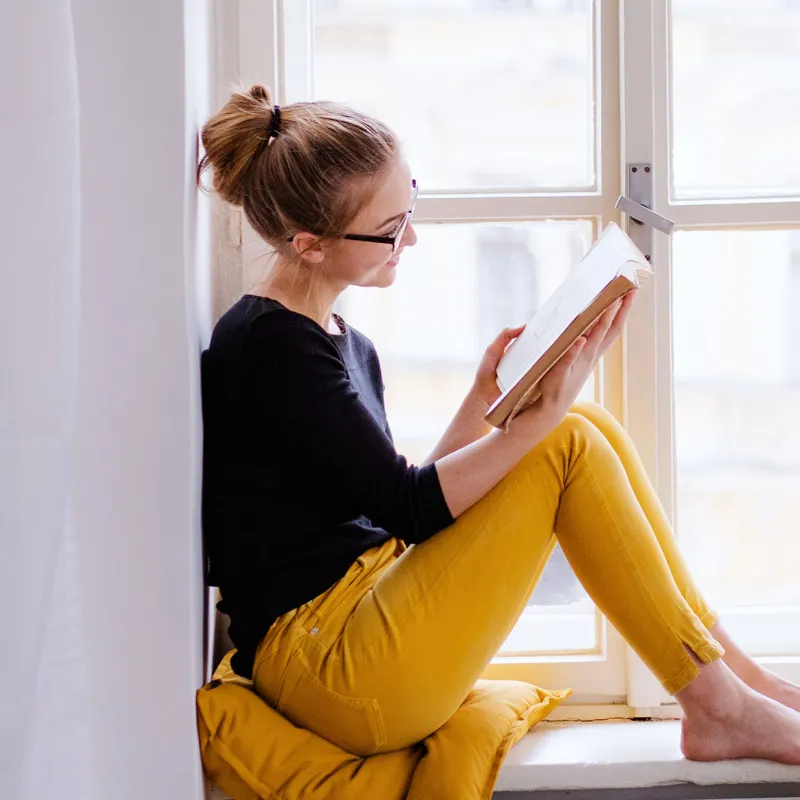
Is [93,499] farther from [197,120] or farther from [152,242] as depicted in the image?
[197,120]

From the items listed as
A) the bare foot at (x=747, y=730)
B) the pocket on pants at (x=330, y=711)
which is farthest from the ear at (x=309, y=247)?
the bare foot at (x=747, y=730)

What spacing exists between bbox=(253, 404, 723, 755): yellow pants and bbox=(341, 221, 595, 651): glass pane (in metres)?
0.36

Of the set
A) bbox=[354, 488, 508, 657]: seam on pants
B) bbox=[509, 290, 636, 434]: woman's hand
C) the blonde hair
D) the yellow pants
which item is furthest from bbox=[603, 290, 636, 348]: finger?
the blonde hair

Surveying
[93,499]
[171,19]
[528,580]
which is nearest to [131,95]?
[171,19]

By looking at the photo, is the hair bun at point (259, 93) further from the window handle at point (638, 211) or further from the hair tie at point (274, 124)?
the window handle at point (638, 211)

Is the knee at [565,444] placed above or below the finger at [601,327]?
below

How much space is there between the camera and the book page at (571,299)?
92 centimetres

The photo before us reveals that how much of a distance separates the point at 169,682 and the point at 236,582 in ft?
0.45

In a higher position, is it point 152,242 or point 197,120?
point 197,120

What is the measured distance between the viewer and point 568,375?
98 centimetres

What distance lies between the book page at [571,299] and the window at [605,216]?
29 centimetres

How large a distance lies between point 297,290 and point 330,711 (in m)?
0.50

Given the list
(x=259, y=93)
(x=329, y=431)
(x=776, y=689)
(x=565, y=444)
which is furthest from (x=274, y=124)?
(x=776, y=689)

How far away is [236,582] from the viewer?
1056mm
